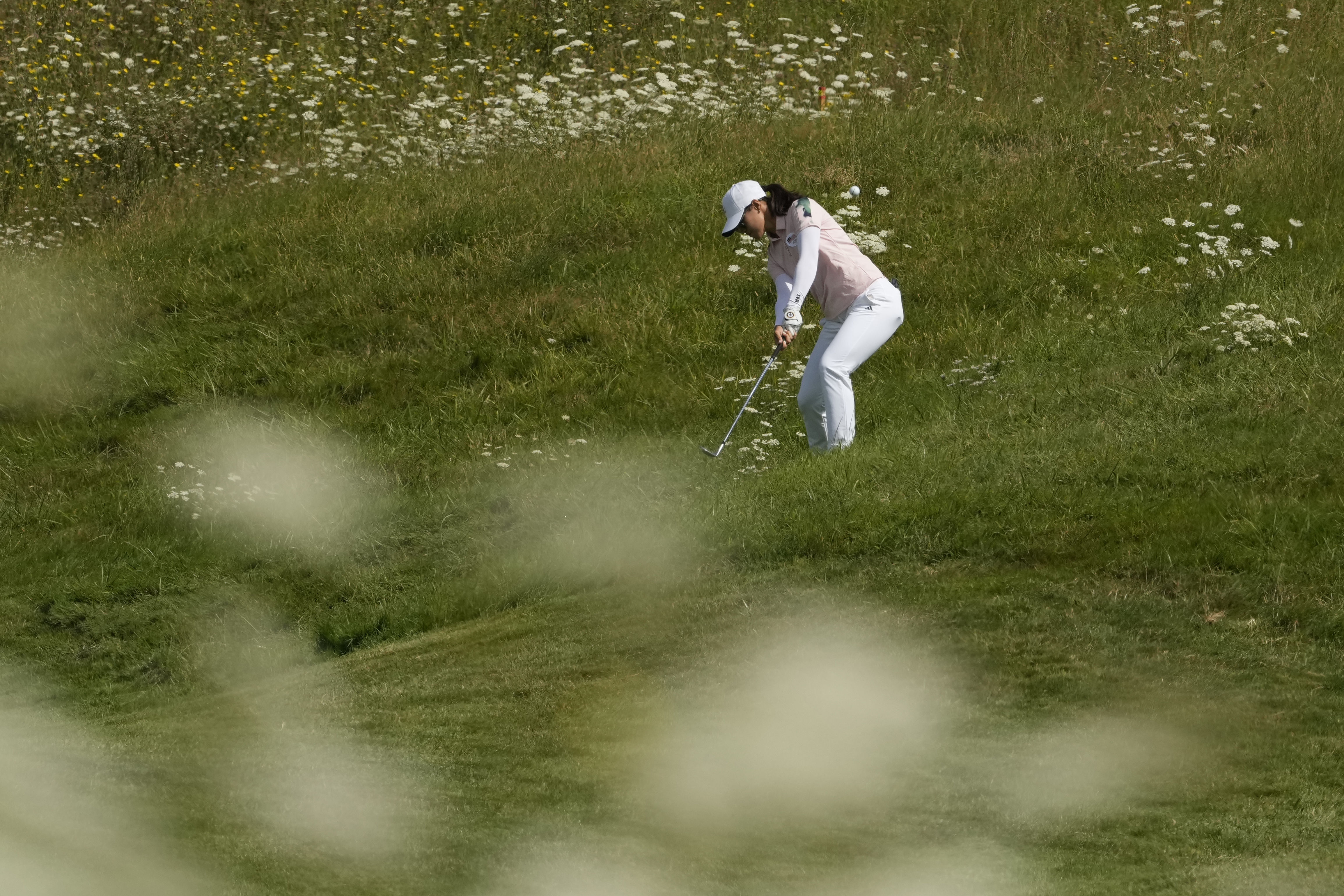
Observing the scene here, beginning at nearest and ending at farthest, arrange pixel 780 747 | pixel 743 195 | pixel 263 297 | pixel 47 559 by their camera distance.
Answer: pixel 780 747
pixel 743 195
pixel 47 559
pixel 263 297

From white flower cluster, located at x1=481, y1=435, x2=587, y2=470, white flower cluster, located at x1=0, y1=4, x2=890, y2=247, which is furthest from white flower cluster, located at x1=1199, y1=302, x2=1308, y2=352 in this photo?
white flower cluster, located at x1=0, y1=4, x2=890, y2=247

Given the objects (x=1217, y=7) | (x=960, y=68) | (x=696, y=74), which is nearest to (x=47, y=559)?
(x=696, y=74)

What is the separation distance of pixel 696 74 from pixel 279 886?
12.5 meters

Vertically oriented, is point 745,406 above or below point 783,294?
below

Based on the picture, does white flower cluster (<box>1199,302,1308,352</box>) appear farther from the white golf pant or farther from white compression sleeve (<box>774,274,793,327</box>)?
white compression sleeve (<box>774,274,793,327</box>)

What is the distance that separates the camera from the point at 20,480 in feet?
38.4

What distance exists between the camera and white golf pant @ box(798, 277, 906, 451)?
9.65 m

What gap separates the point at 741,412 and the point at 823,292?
836 millimetres

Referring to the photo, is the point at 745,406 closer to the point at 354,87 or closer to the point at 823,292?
the point at 823,292

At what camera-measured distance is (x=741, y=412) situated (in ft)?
33.0

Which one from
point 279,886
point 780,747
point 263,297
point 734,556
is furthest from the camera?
point 263,297

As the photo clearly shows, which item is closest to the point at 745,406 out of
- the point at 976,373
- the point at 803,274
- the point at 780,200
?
the point at 803,274

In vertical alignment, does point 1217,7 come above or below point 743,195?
below

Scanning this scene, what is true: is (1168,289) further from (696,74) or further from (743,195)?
(696,74)
